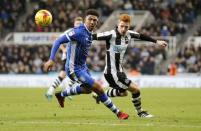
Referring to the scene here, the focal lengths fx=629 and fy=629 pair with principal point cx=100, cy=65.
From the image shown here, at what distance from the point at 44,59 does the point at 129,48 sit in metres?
4.97

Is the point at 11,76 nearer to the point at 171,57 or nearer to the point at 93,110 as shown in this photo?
the point at 171,57

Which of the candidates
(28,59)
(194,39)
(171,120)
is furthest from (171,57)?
(171,120)

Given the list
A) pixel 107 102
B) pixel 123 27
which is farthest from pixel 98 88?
pixel 123 27

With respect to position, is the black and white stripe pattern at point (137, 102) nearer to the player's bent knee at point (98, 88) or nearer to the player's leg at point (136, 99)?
the player's leg at point (136, 99)

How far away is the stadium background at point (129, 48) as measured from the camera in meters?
34.7

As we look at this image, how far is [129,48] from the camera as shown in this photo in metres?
36.1

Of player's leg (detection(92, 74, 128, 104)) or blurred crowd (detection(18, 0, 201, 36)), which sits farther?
blurred crowd (detection(18, 0, 201, 36))

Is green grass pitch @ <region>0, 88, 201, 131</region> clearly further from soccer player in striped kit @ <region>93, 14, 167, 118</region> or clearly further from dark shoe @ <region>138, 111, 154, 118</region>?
soccer player in striped kit @ <region>93, 14, 167, 118</region>

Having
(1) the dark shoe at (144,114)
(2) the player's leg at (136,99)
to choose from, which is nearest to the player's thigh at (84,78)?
(2) the player's leg at (136,99)

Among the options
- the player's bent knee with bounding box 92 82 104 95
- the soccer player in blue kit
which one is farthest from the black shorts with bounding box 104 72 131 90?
the player's bent knee with bounding box 92 82 104 95

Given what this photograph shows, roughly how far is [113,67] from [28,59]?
22.0 meters

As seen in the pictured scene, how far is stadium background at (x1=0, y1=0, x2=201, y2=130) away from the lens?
34.7 metres

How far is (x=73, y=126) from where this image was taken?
40.5 feet

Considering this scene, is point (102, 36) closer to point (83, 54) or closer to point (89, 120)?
point (83, 54)
